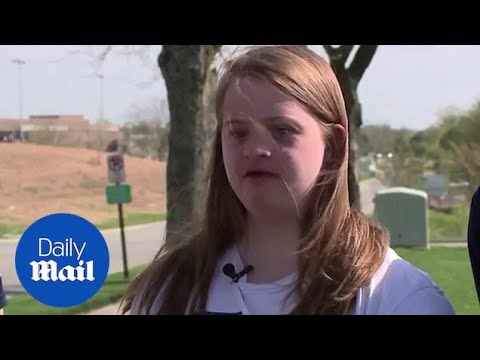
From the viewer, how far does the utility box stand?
4613mm

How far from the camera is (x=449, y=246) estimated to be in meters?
4.65

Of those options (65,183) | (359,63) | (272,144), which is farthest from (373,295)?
(65,183)

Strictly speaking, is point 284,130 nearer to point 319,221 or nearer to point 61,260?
point 319,221

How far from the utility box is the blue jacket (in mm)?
3301

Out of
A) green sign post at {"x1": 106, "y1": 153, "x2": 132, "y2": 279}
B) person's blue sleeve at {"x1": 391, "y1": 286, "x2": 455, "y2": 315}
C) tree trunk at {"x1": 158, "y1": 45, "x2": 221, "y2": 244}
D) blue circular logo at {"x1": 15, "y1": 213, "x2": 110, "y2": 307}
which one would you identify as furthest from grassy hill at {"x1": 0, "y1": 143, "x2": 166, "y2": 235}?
person's blue sleeve at {"x1": 391, "y1": 286, "x2": 455, "y2": 315}

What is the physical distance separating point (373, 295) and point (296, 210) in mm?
199

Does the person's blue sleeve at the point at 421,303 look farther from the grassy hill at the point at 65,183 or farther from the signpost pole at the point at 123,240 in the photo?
the signpost pole at the point at 123,240

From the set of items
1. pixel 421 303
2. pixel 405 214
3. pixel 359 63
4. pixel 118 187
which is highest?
pixel 359 63

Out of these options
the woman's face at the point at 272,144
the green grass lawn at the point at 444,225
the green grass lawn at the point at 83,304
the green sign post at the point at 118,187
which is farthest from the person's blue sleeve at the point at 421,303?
the green sign post at the point at 118,187

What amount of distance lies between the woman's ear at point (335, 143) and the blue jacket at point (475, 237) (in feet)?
0.80

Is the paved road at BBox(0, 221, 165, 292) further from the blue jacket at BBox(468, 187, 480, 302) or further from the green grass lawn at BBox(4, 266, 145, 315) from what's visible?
the blue jacket at BBox(468, 187, 480, 302)

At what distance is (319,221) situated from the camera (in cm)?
123
